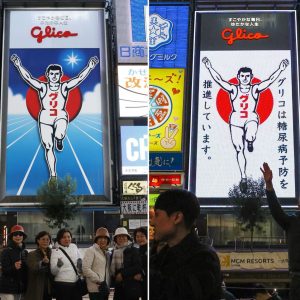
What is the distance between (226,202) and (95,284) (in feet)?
4.74

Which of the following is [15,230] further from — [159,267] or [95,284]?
[159,267]

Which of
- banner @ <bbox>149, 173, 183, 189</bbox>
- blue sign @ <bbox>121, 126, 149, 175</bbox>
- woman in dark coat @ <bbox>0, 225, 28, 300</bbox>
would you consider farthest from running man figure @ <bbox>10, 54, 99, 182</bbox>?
banner @ <bbox>149, 173, 183, 189</bbox>

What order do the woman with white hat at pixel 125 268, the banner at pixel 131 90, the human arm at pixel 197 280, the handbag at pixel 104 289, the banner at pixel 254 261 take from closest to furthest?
the human arm at pixel 197 280, the banner at pixel 254 261, the woman with white hat at pixel 125 268, the handbag at pixel 104 289, the banner at pixel 131 90

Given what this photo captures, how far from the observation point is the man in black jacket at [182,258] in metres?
0.76

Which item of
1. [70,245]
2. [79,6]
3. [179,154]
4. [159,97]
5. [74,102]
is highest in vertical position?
[79,6]

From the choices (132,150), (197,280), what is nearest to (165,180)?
(197,280)

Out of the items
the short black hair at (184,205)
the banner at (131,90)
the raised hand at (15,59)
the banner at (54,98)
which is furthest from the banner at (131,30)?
the short black hair at (184,205)

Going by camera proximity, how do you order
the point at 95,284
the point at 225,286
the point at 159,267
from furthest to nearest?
the point at 95,284, the point at 225,286, the point at 159,267

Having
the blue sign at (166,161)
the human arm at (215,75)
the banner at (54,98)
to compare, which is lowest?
the blue sign at (166,161)

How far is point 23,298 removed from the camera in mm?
2572

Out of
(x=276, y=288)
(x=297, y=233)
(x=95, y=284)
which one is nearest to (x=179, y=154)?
(x=297, y=233)

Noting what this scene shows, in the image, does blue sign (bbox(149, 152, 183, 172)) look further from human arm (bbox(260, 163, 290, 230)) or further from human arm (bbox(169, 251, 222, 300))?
human arm (bbox(169, 251, 222, 300))

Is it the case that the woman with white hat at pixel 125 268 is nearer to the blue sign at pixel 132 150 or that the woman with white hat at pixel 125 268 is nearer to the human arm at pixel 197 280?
the human arm at pixel 197 280

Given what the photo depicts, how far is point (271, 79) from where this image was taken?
115 cm
